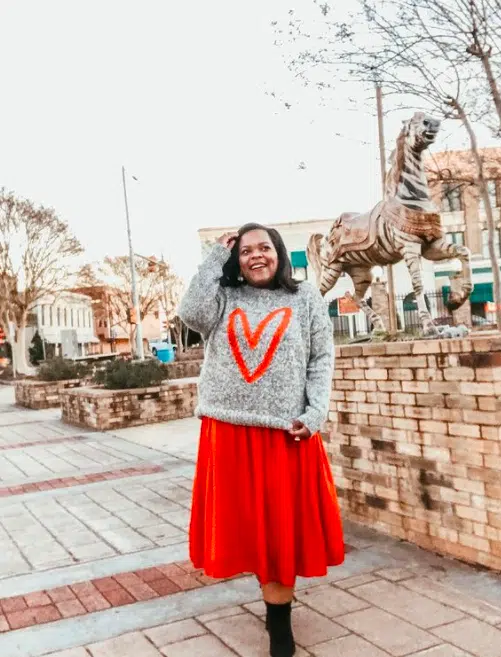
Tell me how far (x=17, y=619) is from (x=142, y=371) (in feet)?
31.4

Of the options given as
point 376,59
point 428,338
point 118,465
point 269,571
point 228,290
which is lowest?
point 118,465

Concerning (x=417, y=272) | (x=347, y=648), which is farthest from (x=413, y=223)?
(x=347, y=648)

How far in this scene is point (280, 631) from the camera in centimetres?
279

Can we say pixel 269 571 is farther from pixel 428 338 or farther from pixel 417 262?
pixel 417 262

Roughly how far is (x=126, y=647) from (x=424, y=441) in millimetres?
2157

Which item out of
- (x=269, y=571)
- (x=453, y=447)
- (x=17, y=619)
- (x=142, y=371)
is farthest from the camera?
(x=142, y=371)

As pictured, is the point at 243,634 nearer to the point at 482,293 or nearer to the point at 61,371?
the point at 61,371

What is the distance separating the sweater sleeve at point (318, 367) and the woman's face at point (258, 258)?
9.6 inches

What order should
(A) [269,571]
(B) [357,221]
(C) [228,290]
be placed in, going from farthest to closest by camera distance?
(B) [357,221], (C) [228,290], (A) [269,571]

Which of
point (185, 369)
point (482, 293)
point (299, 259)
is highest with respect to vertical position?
point (299, 259)

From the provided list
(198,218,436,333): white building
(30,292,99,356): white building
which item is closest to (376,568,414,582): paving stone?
(198,218,436,333): white building

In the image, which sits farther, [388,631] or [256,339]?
[388,631]

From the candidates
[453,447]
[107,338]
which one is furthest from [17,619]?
[107,338]

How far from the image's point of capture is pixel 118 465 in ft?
26.5
